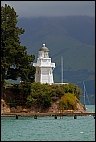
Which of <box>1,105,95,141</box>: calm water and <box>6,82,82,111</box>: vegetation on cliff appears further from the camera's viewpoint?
<box>6,82,82,111</box>: vegetation on cliff

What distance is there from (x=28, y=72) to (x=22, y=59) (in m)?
2.08

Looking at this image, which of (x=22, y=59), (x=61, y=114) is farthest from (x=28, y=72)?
(x=61, y=114)

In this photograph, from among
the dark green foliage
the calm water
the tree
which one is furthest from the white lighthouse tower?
the calm water

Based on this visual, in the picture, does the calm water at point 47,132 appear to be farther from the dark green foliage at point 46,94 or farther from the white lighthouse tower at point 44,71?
the white lighthouse tower at point 44,71

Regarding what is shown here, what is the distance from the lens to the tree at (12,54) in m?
94.3

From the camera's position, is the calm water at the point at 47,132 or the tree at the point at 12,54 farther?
the tree at the point at 12,54

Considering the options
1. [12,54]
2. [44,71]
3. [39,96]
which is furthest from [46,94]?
[12,54]

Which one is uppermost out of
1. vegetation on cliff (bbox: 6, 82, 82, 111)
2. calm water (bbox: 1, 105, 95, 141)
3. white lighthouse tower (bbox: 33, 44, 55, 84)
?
white lighthouse tower (bbox: 33, 44, 55, 84)

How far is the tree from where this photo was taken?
94312 mm

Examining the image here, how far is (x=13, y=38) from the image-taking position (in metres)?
97.1

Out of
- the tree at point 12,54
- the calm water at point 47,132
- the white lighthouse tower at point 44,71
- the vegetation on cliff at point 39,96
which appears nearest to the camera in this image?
the calm water at point 47,132

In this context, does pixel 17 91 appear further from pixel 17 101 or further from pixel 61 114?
pixel 61 114

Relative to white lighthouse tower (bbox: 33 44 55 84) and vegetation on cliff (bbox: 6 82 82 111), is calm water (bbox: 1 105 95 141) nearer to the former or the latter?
vegetation on cliff (bbox: 6 82 82 111)

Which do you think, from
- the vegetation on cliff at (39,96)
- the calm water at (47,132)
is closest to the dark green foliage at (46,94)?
the vegetation on cliff at (39,96)
